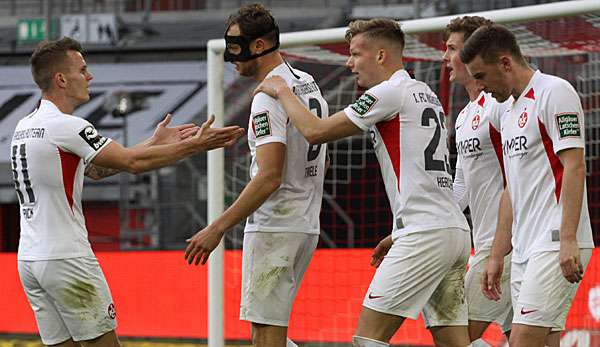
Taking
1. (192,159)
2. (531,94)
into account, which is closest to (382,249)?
(531,94)

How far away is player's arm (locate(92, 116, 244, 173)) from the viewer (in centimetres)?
556

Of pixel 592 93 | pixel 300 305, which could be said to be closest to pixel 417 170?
pixel 592 93

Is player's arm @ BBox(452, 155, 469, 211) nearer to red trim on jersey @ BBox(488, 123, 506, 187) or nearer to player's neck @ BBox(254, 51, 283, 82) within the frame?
red trim on jersey @ BBox(488, 123, 506, 187)

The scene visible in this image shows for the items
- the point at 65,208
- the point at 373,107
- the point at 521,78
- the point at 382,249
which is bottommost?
the point at 382,249

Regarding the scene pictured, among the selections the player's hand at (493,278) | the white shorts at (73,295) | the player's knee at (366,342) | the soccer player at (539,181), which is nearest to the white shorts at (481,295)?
the player's hand at (493,278)

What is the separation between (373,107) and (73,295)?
1.81 meters

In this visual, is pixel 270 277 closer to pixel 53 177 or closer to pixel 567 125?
pixel 53 177

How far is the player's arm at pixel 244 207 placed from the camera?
530 cm

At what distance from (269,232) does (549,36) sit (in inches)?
114

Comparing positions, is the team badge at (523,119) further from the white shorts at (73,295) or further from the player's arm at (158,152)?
the white shorts at (73,295)

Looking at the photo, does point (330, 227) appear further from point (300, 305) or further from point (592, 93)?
point (592, 93)

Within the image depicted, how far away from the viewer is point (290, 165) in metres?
5.56

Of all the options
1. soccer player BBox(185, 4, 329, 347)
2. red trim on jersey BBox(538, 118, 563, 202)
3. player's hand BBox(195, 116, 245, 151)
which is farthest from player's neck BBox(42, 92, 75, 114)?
red trim on jersey BBox(538, 118, 563, 202)

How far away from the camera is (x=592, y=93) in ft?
29.6
